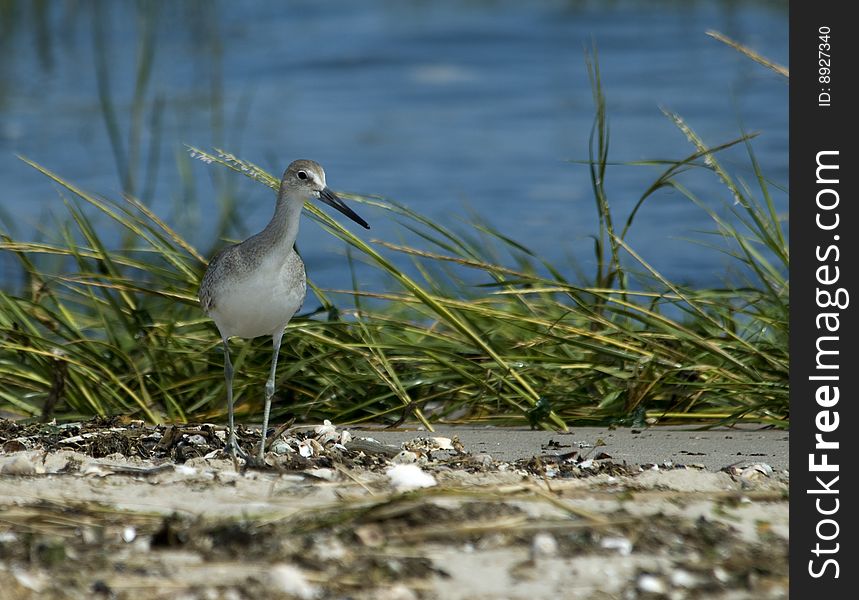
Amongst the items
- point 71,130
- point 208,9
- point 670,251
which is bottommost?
point 670,251

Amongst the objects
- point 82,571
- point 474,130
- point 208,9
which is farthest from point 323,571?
point 208,9

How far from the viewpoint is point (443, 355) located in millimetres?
5516

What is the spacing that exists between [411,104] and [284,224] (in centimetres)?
1074

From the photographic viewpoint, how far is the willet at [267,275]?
4.63 m

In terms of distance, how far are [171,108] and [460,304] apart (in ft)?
30.6

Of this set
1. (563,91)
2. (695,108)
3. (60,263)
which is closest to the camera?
(60,263)

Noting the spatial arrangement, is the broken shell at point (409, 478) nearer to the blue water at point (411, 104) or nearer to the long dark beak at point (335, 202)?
the long dark beak at point (335, 202)

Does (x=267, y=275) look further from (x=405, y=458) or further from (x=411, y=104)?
(x=411, y=104)

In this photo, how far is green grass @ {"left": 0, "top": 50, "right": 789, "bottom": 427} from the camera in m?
5.23

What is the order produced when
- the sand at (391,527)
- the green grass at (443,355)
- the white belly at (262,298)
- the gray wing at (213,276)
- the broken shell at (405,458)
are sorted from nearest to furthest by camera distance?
the sand at (391,527), the broken shell at (405,458), the white belly at (262,298), the gray wing at (213,276), the green grass at (443,355)

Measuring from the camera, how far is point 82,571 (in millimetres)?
3330

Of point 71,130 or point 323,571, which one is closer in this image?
point 323,571

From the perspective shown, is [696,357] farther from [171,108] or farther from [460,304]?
[171,108]

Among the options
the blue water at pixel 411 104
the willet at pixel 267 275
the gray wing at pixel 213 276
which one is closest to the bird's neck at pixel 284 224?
the willet at pixel 267 275
